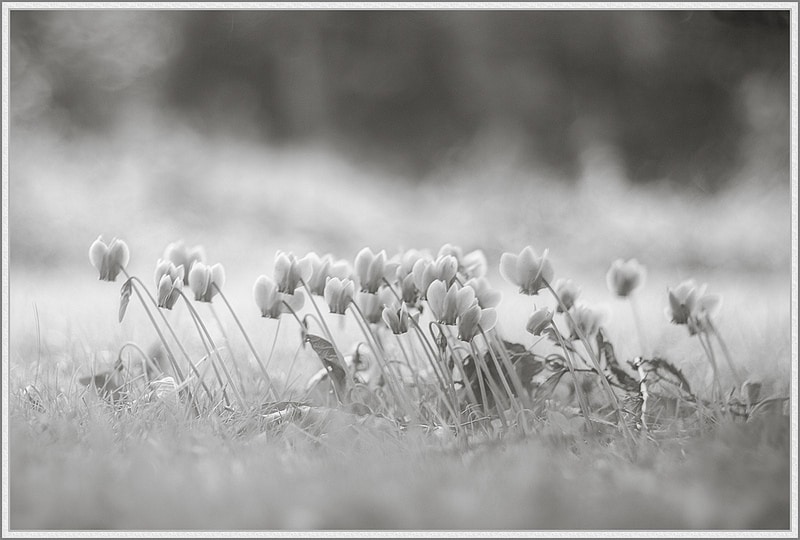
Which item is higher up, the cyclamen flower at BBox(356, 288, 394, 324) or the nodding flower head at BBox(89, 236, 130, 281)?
the nodding flower head at BBox(89, 236, 130, 281)

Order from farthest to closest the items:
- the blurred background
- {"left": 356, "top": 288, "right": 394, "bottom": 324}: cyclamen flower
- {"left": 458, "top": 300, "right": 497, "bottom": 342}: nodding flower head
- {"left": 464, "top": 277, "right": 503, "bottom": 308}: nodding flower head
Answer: the blurred background < {"left": 356, "top": 288, "right": 394, "bottom": 324}: cyclamen flower < {"left": 464, "top": 277, "right": 503, "bottom": 308}: nodding flower head < {"left": 458, "top": 300, "right": 497, "bottom": 342}: nodding flower head

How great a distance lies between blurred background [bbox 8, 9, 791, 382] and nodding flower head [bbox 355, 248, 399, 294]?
6.82ft

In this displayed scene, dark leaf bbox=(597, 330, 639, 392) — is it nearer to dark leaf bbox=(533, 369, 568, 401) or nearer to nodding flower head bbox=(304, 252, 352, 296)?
dark leaf bbox=(533, 369, 568, 401)

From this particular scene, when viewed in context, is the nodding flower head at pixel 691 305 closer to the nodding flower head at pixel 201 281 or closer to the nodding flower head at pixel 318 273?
the nodding flower head at pixel 318 273

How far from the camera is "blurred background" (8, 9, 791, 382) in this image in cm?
367

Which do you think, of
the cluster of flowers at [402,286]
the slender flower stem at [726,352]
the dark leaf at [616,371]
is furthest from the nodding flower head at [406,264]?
the slender flower stem at [726,352]

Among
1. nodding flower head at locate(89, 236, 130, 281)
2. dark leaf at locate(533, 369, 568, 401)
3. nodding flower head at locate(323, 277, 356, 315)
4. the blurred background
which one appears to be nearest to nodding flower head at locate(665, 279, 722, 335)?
dark leaf at locate(533, 369, 568, 401)

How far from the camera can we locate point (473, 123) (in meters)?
5.20

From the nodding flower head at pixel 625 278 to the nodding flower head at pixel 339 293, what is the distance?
497 millimetres

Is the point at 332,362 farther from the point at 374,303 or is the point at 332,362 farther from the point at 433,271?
the point at 433,271

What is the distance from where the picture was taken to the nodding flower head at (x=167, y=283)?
1150mm

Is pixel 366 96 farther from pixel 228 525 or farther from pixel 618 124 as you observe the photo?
pixel 228 525

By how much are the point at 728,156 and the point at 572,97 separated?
3.70 feet

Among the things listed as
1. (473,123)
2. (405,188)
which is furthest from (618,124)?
(405,188)
